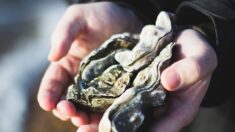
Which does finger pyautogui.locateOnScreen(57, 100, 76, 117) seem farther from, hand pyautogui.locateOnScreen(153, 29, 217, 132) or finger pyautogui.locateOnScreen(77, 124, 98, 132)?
hand pyautogui.locateOnScreen(153, 29, 217, 132)

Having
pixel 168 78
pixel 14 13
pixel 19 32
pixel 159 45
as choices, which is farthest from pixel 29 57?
pixel 168 78

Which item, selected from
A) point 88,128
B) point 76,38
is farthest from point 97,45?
point 88,128

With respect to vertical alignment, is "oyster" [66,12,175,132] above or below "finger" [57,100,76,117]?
above

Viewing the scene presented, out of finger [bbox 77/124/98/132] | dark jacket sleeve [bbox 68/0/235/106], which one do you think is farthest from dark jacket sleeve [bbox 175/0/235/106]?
finger [bbox 77/124/98/132]

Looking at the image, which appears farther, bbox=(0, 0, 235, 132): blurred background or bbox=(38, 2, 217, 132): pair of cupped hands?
bbox=(0, 0, 235, 132): blurred background

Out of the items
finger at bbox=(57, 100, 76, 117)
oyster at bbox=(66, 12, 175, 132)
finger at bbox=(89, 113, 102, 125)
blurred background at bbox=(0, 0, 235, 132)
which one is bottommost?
blurred background at bbox=(0, 0, 235, 132)

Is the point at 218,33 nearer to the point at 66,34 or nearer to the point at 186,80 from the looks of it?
the point at 186,80

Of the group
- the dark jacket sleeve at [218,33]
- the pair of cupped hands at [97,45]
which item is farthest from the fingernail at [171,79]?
the dark jacket sleeve at [218,33]

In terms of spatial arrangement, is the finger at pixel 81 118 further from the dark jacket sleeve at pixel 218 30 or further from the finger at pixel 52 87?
the dark jacket sleeve at pixel 218 30
